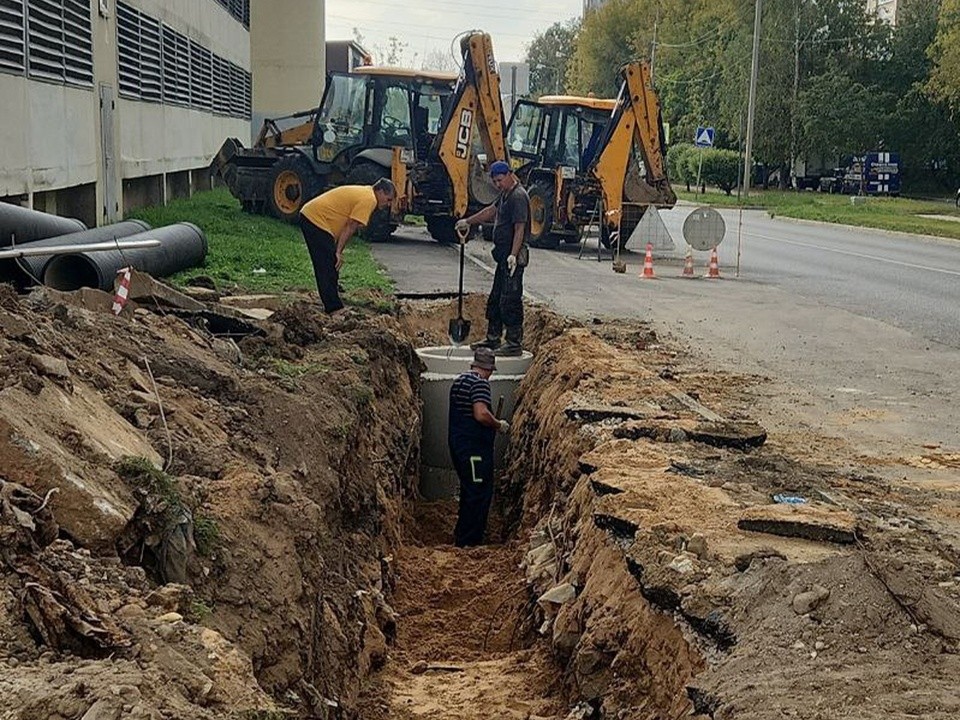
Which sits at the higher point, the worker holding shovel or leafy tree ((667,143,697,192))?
leafy tree ((667,143,697,192))

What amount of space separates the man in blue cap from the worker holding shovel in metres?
2.22

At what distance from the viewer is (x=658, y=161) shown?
23641 mm

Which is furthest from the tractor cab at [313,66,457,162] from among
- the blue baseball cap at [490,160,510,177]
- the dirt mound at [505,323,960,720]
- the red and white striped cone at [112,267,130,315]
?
the dirt mound at [505,323,960,720]

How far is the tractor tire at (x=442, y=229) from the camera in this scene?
24.9 m

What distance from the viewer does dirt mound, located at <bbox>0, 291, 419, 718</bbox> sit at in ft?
12.5

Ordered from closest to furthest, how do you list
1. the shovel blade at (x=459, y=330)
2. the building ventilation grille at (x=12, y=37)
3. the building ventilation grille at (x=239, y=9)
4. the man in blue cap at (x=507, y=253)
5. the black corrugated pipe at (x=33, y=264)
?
the black corrugated pipe at (x=33, y=264), the man in blue cap at (x=507, y=253), the building ventilation grille at (x=12, y=37), the shovel blade at (x=459, y=330), the building ventilation grille at (x=239, y=9)

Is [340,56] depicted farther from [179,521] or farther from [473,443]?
[179,521]

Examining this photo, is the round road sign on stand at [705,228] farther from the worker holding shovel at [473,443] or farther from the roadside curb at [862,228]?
the roadside curb at [862,228]

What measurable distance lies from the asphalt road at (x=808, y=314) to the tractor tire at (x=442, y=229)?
268 millimetres

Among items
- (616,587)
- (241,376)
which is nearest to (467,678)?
(616,587)

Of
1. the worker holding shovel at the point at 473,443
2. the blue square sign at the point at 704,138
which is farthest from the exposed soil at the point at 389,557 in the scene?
the blue square sign at the point at 704,138

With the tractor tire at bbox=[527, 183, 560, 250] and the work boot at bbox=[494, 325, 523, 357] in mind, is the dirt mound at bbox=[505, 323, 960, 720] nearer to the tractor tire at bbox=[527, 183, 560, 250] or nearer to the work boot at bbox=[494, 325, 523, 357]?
the work boot at bbox=[494, 325, 523, 357]

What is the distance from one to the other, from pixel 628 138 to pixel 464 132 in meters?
3.21

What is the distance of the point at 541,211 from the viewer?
24.3m
